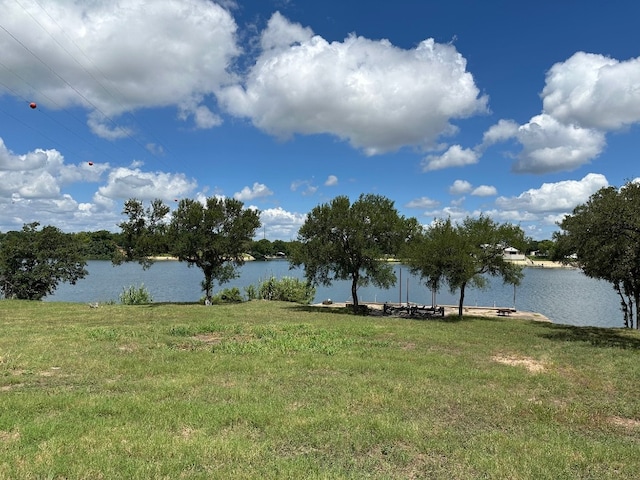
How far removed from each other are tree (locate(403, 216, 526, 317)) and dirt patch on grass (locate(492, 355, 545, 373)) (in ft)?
49.0

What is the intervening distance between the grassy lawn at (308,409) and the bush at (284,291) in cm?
3253

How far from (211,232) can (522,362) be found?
1026 inches

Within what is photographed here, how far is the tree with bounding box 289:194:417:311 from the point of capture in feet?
108

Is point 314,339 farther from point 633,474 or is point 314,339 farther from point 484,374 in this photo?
point 633,474

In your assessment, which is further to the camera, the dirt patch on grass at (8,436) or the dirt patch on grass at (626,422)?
the dirt patch on grass at (626,422)

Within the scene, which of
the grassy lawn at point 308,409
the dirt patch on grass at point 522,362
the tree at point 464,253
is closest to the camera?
the grassy lawn at point 308,409

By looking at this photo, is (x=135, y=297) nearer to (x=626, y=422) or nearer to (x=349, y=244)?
(x=349, y=244)

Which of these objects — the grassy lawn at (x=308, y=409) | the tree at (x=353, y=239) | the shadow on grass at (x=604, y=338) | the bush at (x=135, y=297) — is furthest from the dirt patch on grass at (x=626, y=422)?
the bush at (x=135, y=297)

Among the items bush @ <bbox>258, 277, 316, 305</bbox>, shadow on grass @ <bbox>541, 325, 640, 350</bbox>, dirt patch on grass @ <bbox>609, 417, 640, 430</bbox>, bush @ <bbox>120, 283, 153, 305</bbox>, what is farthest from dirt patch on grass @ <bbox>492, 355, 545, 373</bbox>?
bush @ <bbox>120, 283, 153, 305</bbox>

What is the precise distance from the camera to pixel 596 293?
2785 inches

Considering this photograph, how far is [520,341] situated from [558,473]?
14.7 meters

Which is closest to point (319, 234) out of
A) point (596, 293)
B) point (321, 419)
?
point (321, 419)

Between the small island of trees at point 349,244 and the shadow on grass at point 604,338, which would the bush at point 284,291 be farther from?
the shadow on grass at point 604,338

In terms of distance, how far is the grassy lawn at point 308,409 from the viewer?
19.3ft
